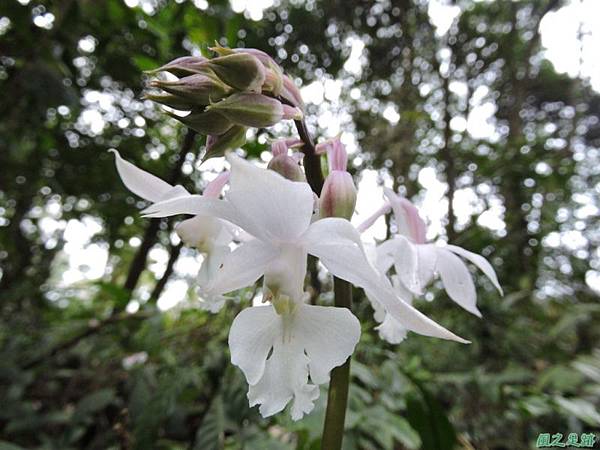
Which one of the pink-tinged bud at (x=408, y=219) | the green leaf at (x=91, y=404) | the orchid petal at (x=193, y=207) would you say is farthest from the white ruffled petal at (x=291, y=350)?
the green leaf at (x=91, y=404)

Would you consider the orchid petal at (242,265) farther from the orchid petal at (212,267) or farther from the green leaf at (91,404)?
the green leaf at (91,404)

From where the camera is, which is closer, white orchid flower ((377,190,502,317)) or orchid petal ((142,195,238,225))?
orchid petal ((142,195,238,225))

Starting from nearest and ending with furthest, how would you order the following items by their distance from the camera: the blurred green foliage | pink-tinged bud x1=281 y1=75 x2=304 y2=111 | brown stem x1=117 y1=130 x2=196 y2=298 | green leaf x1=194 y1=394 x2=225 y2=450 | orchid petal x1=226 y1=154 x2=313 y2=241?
orchid petal x1=226 y1=154 x2=313 y2=241
pink-tinged bud x1=281 y1=75 x2=304 y2=111
green leaf x1=194 y1=394 x2=225 y2=450
the blurred green foliage
brown stem x1=117 y1=130 x2=196 y2=298

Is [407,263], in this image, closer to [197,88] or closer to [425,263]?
[425,263]

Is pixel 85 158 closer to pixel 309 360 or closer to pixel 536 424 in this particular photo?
pixel 309 360

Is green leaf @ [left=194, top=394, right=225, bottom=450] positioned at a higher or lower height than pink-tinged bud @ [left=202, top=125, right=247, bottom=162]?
lower

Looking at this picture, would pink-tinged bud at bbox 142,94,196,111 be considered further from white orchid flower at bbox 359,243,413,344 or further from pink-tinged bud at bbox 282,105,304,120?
white orchid flower at bbox 359,243,413,344

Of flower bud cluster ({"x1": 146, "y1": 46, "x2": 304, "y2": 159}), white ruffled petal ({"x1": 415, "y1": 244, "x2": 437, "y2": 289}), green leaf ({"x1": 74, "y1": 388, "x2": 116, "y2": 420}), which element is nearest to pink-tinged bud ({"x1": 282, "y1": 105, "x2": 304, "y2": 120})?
flower bud cluster ({"x1": 146, "y1": 46, "x2": 304, "y2": 159})

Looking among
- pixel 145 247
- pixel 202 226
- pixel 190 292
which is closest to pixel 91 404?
pixel 145 247
